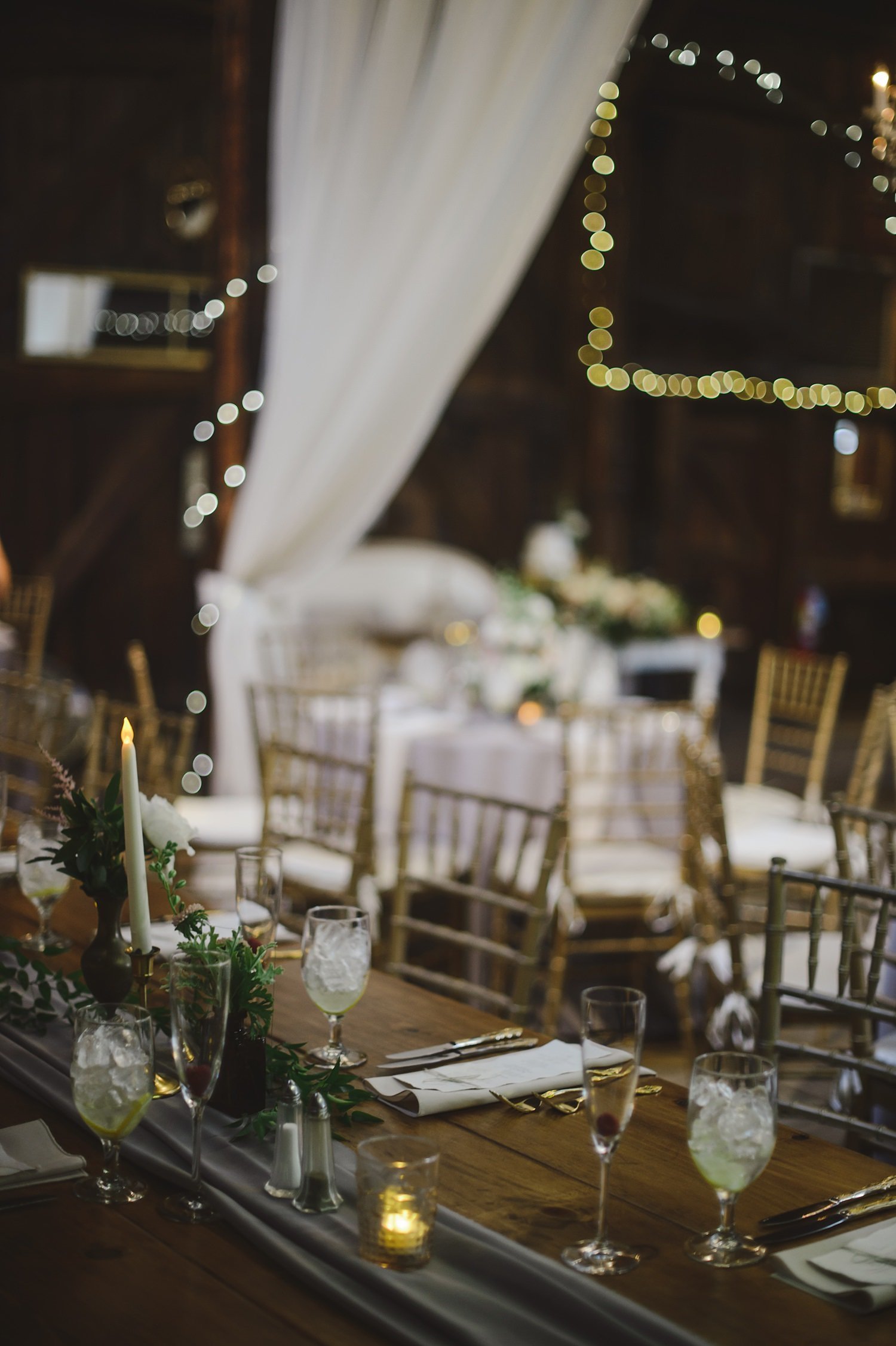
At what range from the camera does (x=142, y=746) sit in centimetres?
358

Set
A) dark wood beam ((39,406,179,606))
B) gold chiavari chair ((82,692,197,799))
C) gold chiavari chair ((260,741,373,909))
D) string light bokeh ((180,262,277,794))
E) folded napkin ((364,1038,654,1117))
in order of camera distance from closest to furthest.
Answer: folded napkin ((364,1038,654,1117)), gold chiavari chair ((260,741,373,909)), gold chiavari chair ((82,692,197,799)), string light bokeh ((180,262,277,794)), dark wood beam ((39,406,179,606))

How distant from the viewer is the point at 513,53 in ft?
11.5

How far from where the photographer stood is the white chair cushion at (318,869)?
3945mm

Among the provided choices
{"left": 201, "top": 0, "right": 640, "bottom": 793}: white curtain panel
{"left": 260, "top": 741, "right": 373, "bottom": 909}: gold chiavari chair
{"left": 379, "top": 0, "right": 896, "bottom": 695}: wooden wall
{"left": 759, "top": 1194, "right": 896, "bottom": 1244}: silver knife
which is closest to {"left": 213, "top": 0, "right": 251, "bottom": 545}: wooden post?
{"left": 201, "top": 0, "right": 640, "bottom": 793}: white curtain panel

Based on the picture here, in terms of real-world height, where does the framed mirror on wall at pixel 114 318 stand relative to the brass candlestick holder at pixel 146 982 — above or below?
above

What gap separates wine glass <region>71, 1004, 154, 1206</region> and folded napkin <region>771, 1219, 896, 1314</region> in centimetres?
60

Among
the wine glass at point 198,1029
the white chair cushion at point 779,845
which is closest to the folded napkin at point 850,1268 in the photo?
the wine glass at point 198,1029

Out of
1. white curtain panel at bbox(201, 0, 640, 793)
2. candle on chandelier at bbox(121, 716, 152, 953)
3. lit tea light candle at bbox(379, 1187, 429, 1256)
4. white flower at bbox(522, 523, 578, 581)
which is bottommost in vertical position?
lit tea light candle at bbox(379, 1187, 429, 1256)

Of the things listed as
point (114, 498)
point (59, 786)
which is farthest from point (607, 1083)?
point (114, 498)

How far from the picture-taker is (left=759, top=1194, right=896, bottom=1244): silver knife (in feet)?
4.36

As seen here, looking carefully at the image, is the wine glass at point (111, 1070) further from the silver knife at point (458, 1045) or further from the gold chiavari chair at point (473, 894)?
the gold chiavari chair at point (473, 894)

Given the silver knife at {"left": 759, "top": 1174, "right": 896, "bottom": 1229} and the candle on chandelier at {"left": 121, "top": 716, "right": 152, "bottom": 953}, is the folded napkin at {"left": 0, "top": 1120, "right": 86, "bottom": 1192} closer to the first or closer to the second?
the candle on chandelier at {"left": 121, "top": 716, "right": 152, "bottom": 953}

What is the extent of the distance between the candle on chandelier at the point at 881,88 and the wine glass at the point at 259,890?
6.95 feet

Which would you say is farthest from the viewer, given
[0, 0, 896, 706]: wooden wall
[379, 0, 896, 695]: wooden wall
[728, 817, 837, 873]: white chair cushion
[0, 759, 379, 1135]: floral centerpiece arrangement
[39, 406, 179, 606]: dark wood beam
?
[379, 0, 896, 695]: wooden wall
